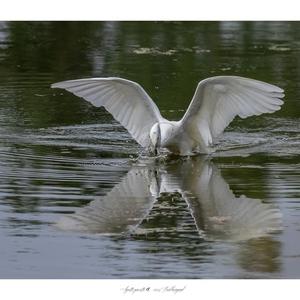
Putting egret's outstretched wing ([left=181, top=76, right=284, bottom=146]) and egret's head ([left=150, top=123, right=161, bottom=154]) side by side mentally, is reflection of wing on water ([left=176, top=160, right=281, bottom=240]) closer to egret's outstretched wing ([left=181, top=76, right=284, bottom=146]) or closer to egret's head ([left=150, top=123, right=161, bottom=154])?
egret's head ([left=150, top=123, right=161, bottom=154])

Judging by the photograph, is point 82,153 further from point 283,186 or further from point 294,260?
point 294,260

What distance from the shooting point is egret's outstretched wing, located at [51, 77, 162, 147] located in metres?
11.0

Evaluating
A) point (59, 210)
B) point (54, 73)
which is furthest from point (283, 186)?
point (54, 73)

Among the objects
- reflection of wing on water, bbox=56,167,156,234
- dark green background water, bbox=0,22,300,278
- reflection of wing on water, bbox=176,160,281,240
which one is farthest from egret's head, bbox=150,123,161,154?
reflection of wing on water, bbox=56,167,156,234

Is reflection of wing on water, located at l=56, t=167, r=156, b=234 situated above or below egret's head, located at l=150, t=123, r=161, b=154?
below

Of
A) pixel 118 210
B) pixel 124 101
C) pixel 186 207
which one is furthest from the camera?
pixel 124 101

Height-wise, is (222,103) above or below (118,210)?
above

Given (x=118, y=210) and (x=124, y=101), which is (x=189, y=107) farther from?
(x=118, y=210)

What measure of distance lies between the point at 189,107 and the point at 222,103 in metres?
0.37

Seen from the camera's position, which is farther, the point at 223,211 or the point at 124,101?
the point at 124,101

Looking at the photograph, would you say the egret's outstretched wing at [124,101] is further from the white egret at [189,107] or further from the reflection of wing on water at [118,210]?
the reflection of wing on water at [118,210]

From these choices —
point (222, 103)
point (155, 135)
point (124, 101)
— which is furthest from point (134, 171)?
point (222, 103)

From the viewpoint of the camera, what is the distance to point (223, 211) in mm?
8805

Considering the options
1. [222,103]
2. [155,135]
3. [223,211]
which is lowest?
[223,211]
